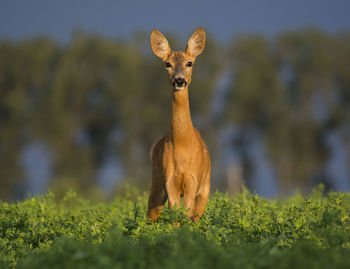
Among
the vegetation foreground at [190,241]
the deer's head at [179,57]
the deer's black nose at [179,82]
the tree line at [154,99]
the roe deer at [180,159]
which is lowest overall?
the vegetation foreground at [190,241]

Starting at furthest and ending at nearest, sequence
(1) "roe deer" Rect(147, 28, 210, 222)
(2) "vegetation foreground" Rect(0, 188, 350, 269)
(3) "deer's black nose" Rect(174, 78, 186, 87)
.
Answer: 1. (3) "deer's black nose" Rect(174, 78, 186, 87)
2. (1) "roe deer" Rect(147, 28, 210, 222)
3. (2) "vegetation foreground" Rect(0, 188, 350, 269)

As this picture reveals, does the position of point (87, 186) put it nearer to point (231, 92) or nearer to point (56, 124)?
point (56, 124)

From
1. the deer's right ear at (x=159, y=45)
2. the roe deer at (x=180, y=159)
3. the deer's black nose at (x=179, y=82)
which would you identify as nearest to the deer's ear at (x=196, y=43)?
the roe deer at (x=180, y=159)

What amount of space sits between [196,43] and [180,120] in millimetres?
1473

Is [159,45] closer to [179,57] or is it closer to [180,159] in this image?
[179,57]

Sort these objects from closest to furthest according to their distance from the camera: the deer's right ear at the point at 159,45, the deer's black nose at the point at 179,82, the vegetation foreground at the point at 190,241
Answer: the vegetation foreground at the point at 190,241, the deer's black nose at the point at 179,82, the deer's right ear at the point at 159,45

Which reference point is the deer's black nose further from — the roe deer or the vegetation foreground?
the vegetation foreground

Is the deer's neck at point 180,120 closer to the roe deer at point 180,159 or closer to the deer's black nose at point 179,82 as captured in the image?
the roe deer at point 180,159

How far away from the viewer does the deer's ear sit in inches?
336

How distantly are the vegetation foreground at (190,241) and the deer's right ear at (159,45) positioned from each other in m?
2.40

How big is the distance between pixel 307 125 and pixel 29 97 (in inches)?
766

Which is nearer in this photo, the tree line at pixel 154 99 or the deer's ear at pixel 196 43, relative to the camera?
the deer's ear at pixel 196 43

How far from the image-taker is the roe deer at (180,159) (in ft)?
25.0

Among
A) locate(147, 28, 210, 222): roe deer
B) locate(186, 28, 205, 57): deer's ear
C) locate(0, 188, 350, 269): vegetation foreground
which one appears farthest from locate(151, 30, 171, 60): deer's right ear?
locate(0, 188, 350, 269): vegetation foreground
